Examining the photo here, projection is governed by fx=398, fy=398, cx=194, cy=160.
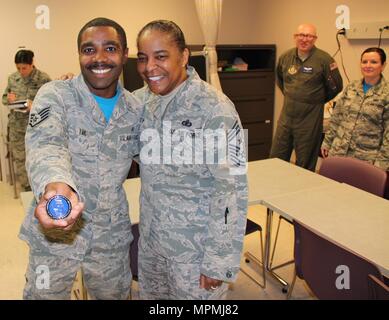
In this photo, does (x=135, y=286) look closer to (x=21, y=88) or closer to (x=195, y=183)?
(x=195, y=183)

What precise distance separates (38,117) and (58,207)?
0.49 metres

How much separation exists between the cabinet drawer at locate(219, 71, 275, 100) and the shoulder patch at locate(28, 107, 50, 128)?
380cm

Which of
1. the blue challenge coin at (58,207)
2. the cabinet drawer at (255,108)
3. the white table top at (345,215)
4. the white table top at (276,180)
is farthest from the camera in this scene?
A: the cabinet drawer at (255,108)

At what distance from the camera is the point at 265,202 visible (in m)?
2.21

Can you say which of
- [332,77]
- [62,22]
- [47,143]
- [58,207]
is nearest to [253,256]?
[332,77]

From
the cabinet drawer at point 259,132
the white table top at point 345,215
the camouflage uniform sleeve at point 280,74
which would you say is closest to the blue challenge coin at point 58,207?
the white table top at point 345,215

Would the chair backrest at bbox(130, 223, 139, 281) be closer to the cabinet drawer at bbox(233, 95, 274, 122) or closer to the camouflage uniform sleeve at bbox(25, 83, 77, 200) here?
the camouflage uniform sleeve at bbox(25, 83, 77, 200)

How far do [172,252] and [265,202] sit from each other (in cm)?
87

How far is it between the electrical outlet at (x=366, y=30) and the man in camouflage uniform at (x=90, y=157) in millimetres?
3299

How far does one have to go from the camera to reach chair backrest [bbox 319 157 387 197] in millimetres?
2447

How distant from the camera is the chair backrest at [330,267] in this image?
1562 millimetres

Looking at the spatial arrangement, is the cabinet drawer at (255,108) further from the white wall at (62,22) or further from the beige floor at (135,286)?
the beige floor at (135,286)
